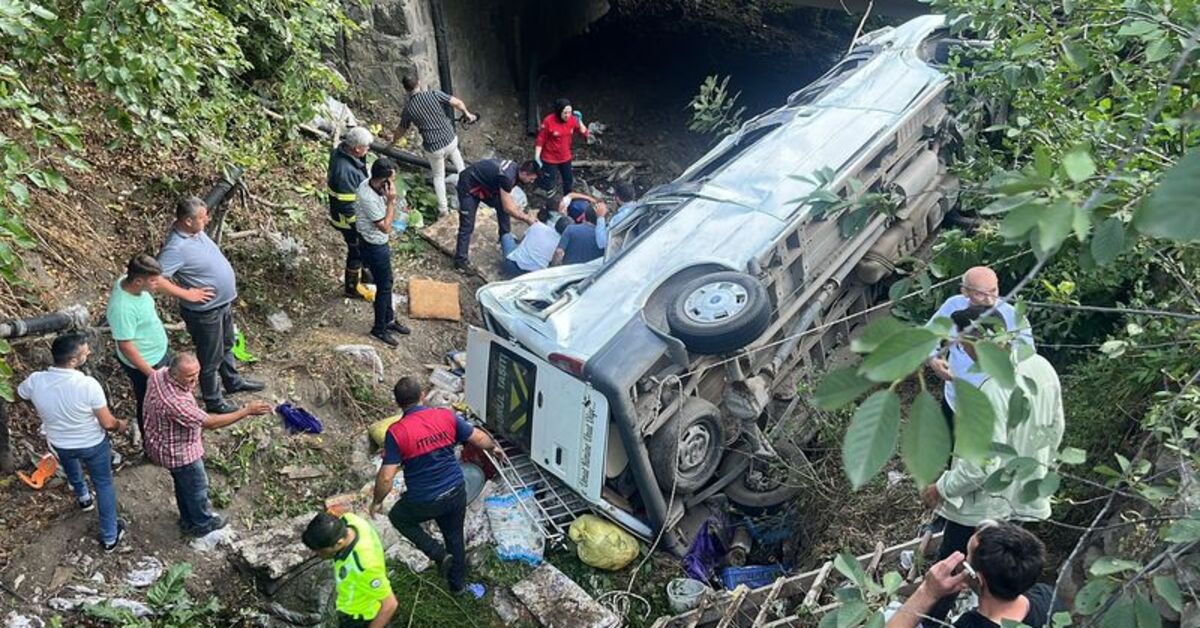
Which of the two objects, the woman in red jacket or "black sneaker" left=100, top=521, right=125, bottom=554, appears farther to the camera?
the woman in red jacket

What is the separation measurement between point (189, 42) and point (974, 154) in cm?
534

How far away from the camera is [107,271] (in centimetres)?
667

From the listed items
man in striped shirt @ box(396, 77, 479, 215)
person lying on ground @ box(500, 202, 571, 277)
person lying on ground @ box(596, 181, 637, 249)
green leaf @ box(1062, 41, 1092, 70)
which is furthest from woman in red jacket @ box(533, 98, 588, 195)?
green leaf @ box(1062, 41, 1092, 70)

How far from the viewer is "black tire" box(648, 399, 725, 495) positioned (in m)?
5.39

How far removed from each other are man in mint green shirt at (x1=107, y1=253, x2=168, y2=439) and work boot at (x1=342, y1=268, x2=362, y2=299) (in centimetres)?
240

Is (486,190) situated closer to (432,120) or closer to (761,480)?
(432,120)

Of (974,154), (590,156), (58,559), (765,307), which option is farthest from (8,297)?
(590,156)

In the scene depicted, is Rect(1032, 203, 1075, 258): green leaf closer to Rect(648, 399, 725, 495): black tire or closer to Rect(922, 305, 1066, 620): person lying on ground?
Rect(922, 305, 1066, 620): person lying on ground

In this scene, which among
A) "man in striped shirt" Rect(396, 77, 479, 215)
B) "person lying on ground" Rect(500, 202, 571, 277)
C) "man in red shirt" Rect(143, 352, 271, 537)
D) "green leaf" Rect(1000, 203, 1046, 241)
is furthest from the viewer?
"man in striped shirt" Rect(396, 77, 479, 215)

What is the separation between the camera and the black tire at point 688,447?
17.7ft

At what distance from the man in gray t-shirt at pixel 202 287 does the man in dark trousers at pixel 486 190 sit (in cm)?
276

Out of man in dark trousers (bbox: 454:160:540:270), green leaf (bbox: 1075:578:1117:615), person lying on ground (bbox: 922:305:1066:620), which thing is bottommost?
man in dark trousers (bbox: 454:160:540:270)

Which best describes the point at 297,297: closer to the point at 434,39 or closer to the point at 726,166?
the point at 726,166

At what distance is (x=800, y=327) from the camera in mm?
6113
